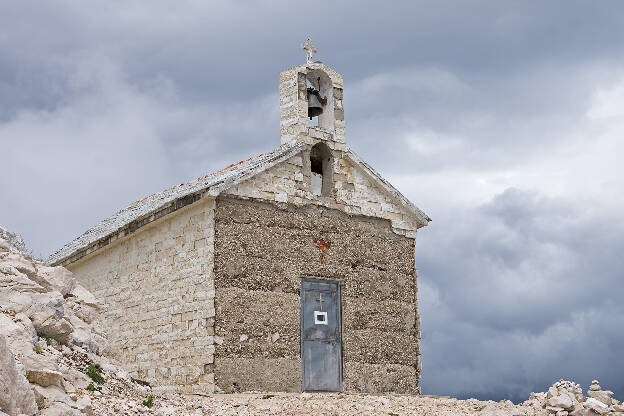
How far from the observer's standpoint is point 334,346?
52.3 ft

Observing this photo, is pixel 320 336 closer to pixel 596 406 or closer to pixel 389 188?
pixel 389 188

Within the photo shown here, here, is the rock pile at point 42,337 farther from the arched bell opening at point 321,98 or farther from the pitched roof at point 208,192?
the arched bell opening at point 321,98

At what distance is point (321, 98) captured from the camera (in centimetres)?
1800

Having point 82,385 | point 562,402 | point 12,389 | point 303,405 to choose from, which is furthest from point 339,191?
point 12,389

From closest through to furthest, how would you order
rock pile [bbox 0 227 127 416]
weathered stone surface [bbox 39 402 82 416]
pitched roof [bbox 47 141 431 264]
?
rock pile [bbox 0 227 127 416] < weathered stone surface [bbox 39 402 82 416] < pitched roof [bbox 47 141 431 264]

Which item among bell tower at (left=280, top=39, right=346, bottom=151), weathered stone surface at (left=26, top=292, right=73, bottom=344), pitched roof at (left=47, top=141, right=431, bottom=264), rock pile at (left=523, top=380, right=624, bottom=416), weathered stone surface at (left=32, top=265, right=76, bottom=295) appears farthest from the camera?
bell tower at (left=280, top=39, right=346, bottom=151)

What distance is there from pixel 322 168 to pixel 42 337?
8768 mm

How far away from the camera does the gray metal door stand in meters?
15.5

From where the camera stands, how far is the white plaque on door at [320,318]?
622 inches

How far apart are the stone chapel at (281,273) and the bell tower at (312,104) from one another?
0.03 metres

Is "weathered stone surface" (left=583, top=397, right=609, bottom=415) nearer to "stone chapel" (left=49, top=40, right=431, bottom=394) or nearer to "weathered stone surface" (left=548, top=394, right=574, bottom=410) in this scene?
"weathered stone surface" (left=548, top=394, right=574, bottom=410)

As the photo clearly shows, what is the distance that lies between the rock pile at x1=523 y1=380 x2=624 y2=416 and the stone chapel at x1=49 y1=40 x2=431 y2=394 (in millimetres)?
4362

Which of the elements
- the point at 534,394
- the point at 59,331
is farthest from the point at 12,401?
the point at 534,394

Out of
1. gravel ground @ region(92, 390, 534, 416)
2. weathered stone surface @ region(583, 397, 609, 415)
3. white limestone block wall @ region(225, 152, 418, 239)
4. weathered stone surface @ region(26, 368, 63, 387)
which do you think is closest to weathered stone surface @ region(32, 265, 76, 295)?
gravel ground @ region(92, 390, 534, 416)
